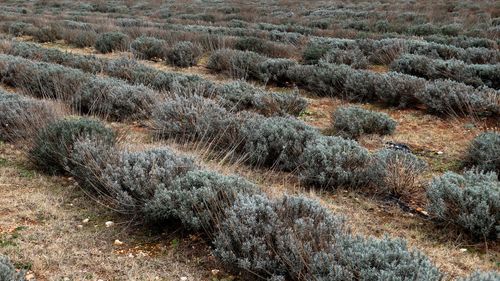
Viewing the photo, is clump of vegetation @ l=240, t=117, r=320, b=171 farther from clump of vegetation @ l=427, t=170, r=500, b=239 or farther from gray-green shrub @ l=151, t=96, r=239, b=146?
clump of vegetation @ l=427, t=170, r=500, b=239

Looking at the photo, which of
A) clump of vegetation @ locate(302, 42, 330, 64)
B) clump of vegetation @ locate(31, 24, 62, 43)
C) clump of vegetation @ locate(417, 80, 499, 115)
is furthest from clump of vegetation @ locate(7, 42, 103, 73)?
clump of vegetation @ locate(417, 80, 499, 115)

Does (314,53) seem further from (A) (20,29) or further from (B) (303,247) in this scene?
(A) (20,29)

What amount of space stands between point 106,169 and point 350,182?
2.46m

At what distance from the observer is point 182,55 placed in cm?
1269

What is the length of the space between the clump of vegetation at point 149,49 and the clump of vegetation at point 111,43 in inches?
37.1

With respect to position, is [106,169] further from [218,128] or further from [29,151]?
[218,128]

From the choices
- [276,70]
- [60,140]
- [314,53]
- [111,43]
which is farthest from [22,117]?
[111,43]

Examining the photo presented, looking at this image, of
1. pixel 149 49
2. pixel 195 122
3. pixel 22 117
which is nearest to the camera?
pixel 22 117

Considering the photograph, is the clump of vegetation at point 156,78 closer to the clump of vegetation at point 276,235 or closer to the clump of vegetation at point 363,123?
the clump of vegetation at point 363,123

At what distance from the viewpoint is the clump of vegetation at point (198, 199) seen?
4.25 meters

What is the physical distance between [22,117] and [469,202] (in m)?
5.31

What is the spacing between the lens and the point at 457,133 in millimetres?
7109

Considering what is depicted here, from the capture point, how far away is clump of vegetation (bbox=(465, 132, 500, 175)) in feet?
18.0

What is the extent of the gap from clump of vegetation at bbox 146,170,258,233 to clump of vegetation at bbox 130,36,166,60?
9156mm
